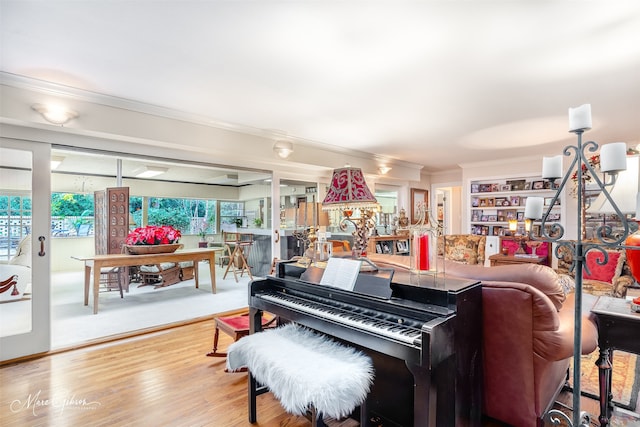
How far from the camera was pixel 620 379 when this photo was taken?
2455mm

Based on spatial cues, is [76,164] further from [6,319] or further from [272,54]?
[272,54]

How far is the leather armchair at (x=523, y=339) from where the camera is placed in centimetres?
162

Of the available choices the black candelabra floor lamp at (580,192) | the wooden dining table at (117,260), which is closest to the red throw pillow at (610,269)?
the black candelabra floor lamp at (580,192)

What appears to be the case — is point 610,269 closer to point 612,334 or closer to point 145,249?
point 612,334

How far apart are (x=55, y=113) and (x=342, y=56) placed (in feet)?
7.96

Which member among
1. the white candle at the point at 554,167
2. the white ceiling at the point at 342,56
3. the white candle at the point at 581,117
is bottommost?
the white candle at the point at 554,167

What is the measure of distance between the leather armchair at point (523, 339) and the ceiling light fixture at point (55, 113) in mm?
3379

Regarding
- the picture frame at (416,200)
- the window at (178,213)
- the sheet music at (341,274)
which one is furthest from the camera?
the picture frame at (416,200)

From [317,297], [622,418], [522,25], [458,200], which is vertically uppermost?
[522,25]

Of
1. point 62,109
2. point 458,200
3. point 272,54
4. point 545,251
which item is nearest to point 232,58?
point 272,54

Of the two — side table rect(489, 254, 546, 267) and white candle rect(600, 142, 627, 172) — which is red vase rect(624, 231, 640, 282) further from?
side table rect(489, 254, 546, 267)

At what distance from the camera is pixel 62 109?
8.79 ft

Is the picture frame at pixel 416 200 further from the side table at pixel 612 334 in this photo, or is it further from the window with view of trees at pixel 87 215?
the side table at pixel 612 334

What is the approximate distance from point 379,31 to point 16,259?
11.8 feet
